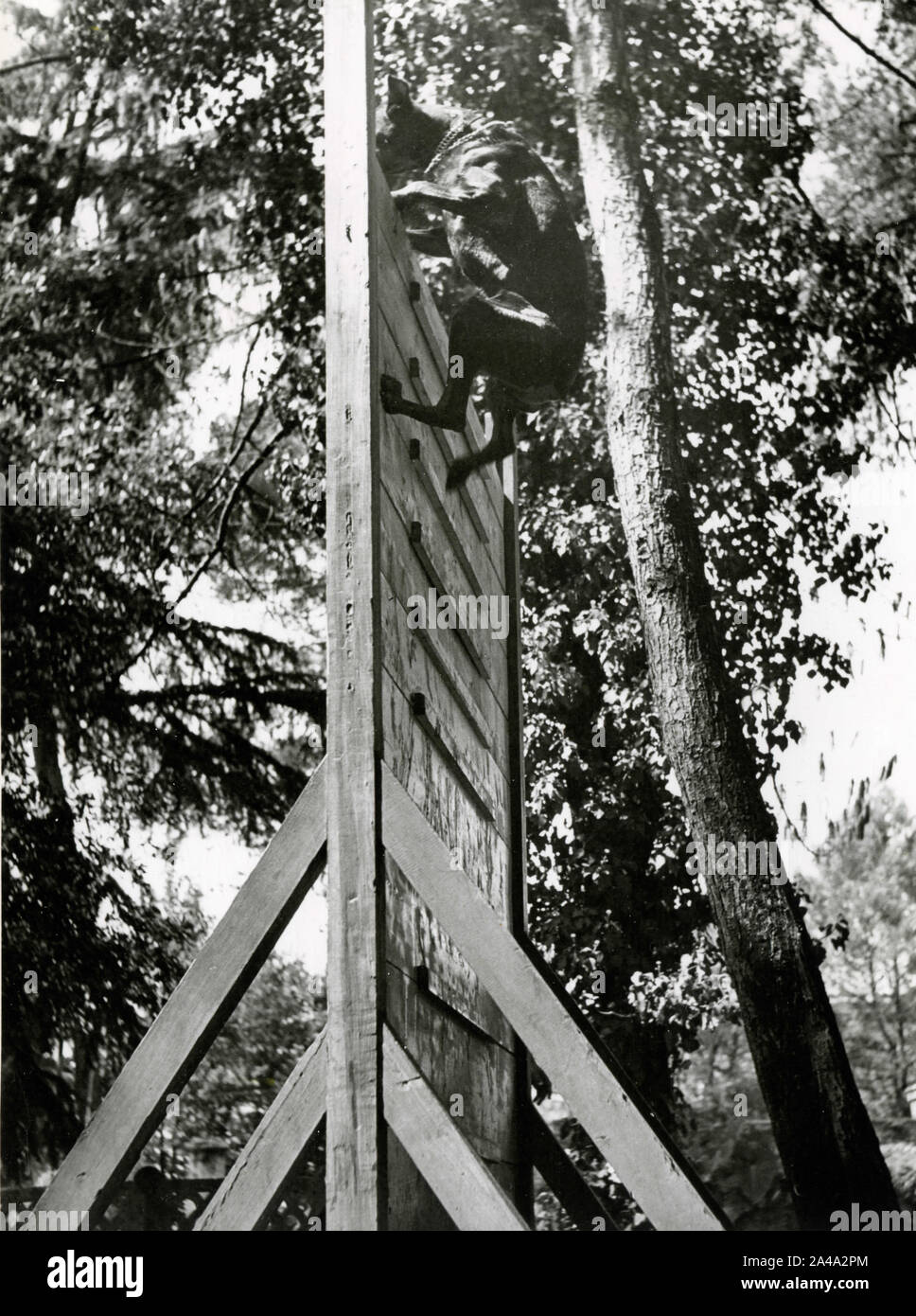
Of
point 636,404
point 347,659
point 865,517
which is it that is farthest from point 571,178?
point 347,659

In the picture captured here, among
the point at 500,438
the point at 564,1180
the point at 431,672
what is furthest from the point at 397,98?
the point at 564,1180

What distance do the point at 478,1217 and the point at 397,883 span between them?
17.4 inches

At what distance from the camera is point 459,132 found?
299 cm

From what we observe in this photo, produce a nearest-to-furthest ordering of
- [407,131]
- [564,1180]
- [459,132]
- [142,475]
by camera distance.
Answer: [564,1180] → [407,131] → [459,132] → [142,475]

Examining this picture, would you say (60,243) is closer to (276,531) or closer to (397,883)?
(276,531)

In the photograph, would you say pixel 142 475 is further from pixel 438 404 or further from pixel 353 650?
pixel 353 650

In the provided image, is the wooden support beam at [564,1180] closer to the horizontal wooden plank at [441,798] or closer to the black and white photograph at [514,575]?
the black and white photograph at [514,575]

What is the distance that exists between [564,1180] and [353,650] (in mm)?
1282

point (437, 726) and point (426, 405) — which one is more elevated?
point (426, 405)

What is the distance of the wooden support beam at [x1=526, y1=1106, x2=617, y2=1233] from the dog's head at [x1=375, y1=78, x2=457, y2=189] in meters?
1.79

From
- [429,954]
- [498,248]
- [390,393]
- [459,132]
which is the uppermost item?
[459,132]

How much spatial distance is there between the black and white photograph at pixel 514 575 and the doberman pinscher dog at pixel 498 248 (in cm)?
1

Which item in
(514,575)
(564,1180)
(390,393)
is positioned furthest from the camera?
(514,575)

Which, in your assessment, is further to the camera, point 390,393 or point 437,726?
point 437,726
